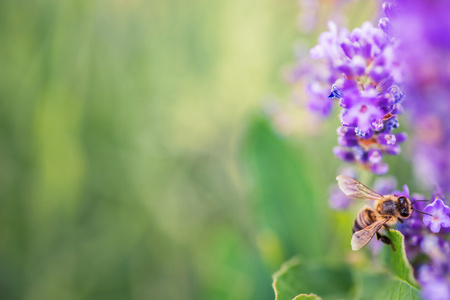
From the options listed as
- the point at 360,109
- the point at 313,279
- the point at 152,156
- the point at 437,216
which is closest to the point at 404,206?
the point at 437,216

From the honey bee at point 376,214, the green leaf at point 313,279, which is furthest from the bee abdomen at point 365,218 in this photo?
the green leaf at point 313,279

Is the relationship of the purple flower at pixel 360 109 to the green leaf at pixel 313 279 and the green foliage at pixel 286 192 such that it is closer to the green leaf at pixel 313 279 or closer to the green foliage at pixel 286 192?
the green leaf at pixel 313 279

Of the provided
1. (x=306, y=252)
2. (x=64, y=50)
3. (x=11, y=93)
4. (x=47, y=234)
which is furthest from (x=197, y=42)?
(x=306, y=252)

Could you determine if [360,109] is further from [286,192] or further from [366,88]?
[286,192]

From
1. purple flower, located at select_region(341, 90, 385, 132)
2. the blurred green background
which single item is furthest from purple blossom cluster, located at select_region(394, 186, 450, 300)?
the blurred green background

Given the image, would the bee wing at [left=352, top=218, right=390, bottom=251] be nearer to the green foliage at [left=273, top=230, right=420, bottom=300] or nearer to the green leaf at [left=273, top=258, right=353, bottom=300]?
the green foliage at [left=273, top=230, right=420, bottom=300]

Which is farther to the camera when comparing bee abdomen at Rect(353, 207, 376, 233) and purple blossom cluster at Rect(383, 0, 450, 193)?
bee abdomen at Rect(353, 207, 376, 233)
